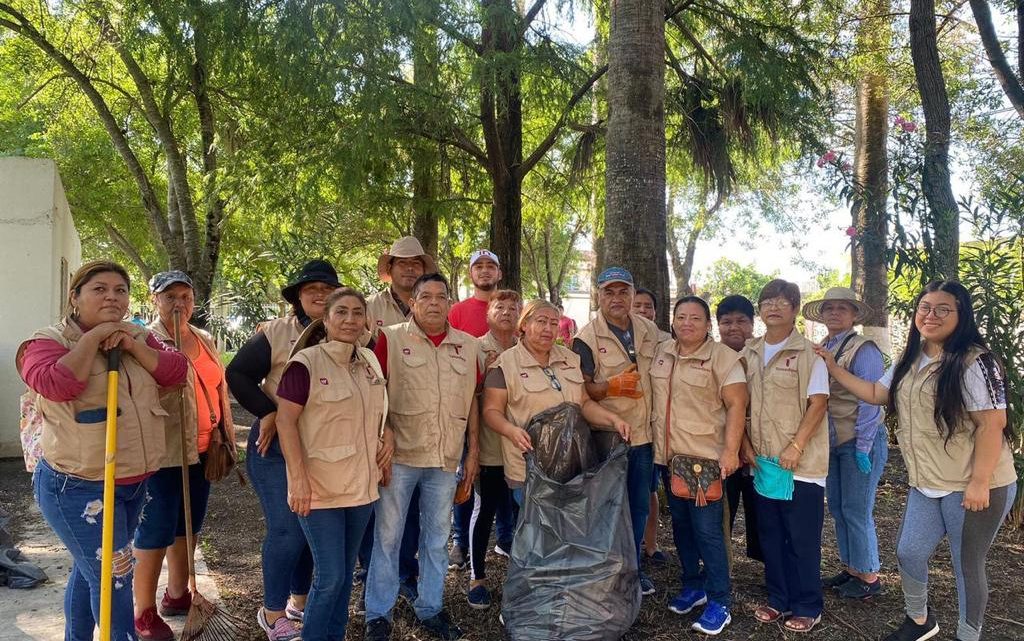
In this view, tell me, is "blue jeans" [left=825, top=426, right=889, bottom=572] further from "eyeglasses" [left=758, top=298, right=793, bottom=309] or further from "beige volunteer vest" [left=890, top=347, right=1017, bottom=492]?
"eyeglasses" [left=758, top=298, right=793, bottom=309]

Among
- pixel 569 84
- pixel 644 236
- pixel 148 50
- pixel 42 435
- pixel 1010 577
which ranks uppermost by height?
pixel 148 50

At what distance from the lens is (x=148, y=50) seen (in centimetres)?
852

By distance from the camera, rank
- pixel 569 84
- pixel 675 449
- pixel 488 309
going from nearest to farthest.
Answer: pixel 675 449
pixel 488 309
pixel 569 84

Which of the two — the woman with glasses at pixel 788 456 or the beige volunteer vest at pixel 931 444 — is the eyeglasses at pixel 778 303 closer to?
the woman with glasses at pixel 788 456

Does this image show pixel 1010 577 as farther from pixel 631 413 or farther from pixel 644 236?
pixel 644 236

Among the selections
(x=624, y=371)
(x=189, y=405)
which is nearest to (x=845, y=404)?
(x=624, y=371)

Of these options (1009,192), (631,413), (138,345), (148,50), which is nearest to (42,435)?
(138,345)

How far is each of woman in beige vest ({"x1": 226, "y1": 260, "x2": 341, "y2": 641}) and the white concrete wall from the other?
5425 millimetres

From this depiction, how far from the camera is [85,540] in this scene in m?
2.65

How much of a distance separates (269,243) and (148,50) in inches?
110

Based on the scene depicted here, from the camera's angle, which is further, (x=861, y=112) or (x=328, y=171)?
(x=861, y=112)

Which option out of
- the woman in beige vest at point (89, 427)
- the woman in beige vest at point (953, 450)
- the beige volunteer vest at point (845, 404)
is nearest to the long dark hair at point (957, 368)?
the woman in beige vest at point (953, 450)

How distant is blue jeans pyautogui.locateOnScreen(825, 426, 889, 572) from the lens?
396cm

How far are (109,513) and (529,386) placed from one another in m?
A: 1.86
